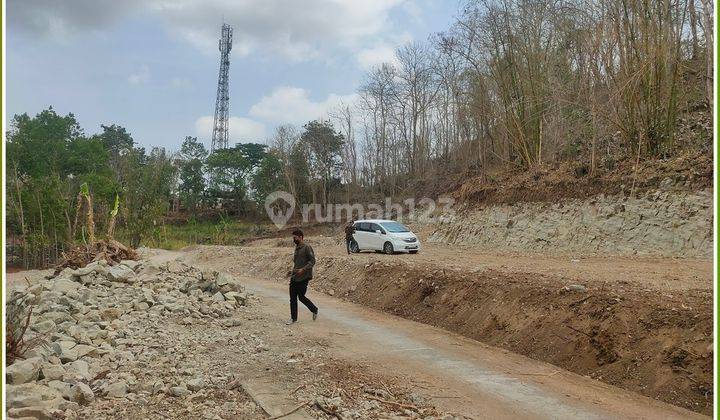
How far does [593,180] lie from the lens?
1788 cm

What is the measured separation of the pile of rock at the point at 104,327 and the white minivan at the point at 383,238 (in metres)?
8.29

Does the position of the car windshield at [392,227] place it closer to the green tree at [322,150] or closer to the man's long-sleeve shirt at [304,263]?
the man's long-sleeve shirt at [304,263]

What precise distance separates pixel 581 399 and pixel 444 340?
3.19m

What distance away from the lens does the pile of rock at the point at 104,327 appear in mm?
5129

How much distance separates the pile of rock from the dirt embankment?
4.45 metres

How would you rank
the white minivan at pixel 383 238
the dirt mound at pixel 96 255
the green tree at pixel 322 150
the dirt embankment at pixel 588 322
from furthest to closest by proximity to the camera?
the green tree at pixel 322 150
the white minivan at pixel 383 238
the dirt mound at pixel 96 255
the dirt embankment at pixel 588 322

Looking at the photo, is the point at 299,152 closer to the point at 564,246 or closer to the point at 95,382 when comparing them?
the point at 564,246

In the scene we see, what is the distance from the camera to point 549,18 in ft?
67.9

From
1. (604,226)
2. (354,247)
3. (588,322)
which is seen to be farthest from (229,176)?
(588,322)

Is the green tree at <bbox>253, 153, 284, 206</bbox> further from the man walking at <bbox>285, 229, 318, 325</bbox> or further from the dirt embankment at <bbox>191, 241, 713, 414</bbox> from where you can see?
the man walking at <bbox>285, 229, 318, 325</bbox>

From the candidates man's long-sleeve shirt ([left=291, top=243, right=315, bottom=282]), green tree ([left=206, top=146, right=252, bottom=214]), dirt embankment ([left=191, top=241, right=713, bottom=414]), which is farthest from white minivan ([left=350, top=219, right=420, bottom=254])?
green tree ([left=206, top=146, right=252, bottom=214])

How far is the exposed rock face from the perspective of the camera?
45.3 feet

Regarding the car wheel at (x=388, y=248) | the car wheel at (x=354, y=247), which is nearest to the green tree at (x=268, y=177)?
the car wheel at (x=354, y=247)

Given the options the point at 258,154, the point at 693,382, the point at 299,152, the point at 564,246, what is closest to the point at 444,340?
the point at 693,382
